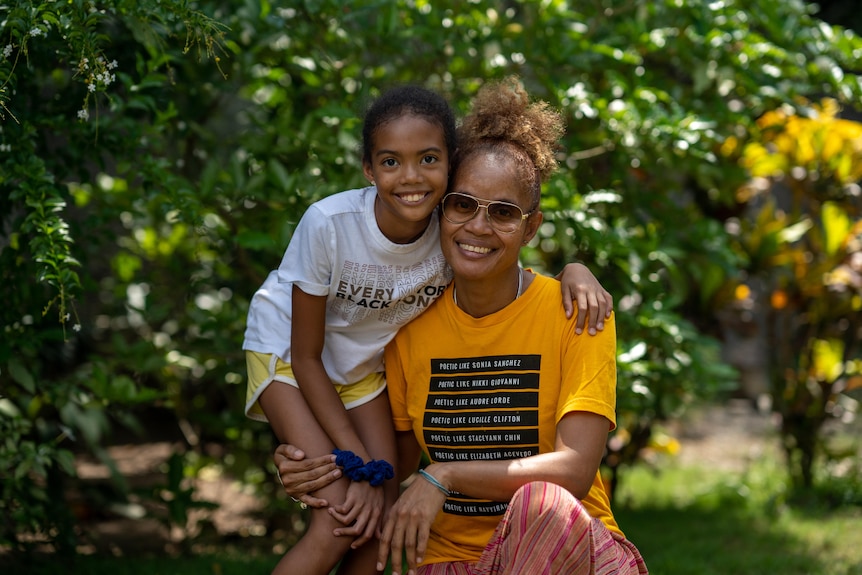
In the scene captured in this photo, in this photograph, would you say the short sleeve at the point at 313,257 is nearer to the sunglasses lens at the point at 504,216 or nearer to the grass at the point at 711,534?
the sunglasses lens at the point at 504,216

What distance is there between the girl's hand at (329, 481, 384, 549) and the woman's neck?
53 centimetres

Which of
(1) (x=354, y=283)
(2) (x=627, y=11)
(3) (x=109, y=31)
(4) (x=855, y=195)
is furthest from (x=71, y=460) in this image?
(4) (x=855, y=195)

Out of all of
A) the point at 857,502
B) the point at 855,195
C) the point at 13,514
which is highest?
the point at 855,195

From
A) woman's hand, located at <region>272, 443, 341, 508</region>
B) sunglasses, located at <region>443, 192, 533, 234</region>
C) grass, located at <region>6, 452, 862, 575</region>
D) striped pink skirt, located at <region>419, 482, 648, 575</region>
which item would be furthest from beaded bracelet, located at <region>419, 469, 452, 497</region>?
grass, located at <region>6, 452, 862, 575</region>

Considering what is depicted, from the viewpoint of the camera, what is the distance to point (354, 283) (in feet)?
Answer: 8.63

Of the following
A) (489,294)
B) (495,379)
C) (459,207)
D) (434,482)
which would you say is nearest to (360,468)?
(434,482)

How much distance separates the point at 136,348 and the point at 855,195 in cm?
341

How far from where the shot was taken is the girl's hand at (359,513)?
2.46 m

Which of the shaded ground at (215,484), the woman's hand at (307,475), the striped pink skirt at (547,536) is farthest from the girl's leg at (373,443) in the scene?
the shaded ground at (215,484)

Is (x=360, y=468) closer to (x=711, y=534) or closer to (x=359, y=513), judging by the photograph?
(x=359, y=513)

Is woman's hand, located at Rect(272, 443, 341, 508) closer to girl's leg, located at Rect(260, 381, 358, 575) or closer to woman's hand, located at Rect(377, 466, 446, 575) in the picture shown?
girl's leg, located at Rect(260, 381, 358, 575)

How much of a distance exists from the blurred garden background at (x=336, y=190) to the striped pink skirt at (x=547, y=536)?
3.99 feet

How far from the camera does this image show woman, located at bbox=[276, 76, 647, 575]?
2316 millimetres

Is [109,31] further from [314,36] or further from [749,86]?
[749,86]
